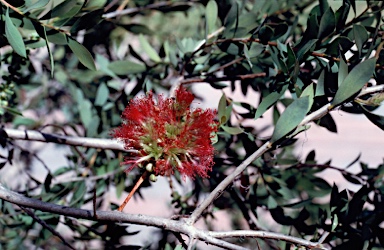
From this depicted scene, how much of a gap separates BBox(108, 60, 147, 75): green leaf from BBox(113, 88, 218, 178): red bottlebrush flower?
1.43 feet

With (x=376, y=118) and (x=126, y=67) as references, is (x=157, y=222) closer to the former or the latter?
(x=376, y=118)

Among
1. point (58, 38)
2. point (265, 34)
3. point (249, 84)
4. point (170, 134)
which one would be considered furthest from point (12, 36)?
point (249, 84)

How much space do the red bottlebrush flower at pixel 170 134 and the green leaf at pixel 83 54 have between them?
0.12 m

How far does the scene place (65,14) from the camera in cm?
79

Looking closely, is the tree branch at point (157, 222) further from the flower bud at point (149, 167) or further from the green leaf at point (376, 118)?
the green leaf at point (376, 118)

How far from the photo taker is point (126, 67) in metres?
1.12

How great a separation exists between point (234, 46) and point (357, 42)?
24 centimetres

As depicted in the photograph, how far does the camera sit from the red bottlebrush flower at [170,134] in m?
0.66

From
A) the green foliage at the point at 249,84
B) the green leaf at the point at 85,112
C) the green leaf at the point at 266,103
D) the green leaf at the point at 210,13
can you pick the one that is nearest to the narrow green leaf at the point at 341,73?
the green foliage at the point at 249,84

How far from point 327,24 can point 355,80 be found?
153 mm

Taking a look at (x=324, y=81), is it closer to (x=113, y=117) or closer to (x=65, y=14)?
Answer: (x=65, y=14)

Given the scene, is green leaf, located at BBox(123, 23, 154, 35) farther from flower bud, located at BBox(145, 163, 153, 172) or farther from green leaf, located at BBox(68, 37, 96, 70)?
flower bud, located at BBox(145, 163, 153, 172)

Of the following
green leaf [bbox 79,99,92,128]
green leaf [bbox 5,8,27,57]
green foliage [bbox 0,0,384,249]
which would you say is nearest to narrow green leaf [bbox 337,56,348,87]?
green foliage [bbox 0,0,384,249]

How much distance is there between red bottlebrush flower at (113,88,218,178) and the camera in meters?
0.66
